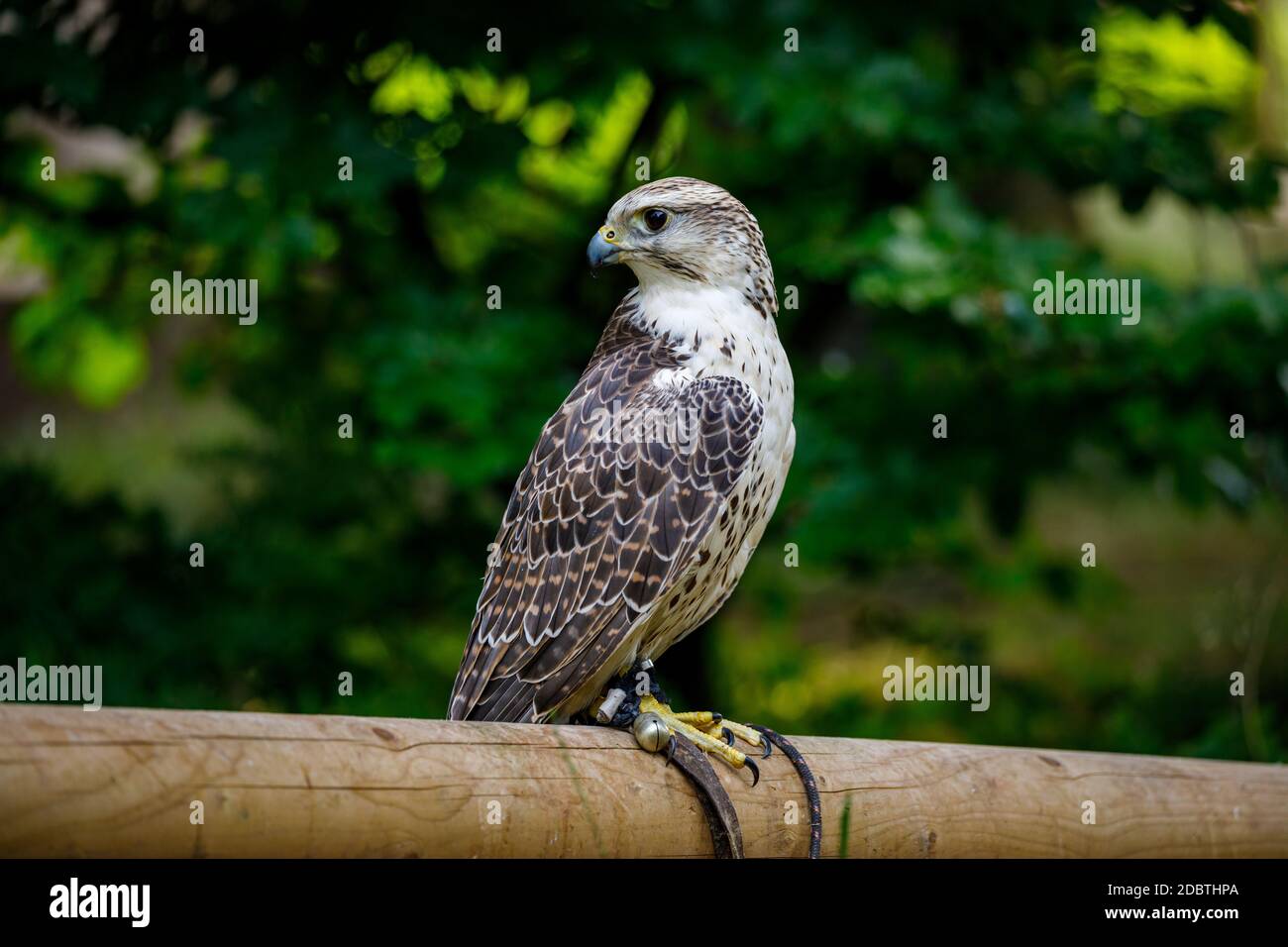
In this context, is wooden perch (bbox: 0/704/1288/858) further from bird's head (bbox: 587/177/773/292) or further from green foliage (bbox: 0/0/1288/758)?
green foliage (bbox: 0/0/1288/758)

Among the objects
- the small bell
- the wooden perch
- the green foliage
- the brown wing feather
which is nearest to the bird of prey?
the brown wing feather

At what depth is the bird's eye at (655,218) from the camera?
3.14 meters

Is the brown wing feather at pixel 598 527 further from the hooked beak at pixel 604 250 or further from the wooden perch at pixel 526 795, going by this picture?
the wooden perch at pixel 526 795

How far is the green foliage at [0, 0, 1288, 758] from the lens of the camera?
13.6ft

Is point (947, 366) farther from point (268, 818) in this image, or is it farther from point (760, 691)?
point (268, 818)

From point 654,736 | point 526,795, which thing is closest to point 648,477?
point 654,736

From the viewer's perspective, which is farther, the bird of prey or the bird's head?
the bird's head

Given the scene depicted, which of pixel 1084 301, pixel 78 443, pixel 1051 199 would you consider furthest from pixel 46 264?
pixel 1051 199

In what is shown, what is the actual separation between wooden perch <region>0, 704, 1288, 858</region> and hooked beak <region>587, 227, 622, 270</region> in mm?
1087

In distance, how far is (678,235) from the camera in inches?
124

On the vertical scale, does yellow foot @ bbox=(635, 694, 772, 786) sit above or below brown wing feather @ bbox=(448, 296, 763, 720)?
below

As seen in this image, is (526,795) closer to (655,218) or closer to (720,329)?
(720,329)

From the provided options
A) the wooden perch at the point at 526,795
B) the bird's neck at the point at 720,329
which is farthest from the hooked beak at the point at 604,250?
the wooden perch at the point at 526,795

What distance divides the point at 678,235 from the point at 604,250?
17cm
